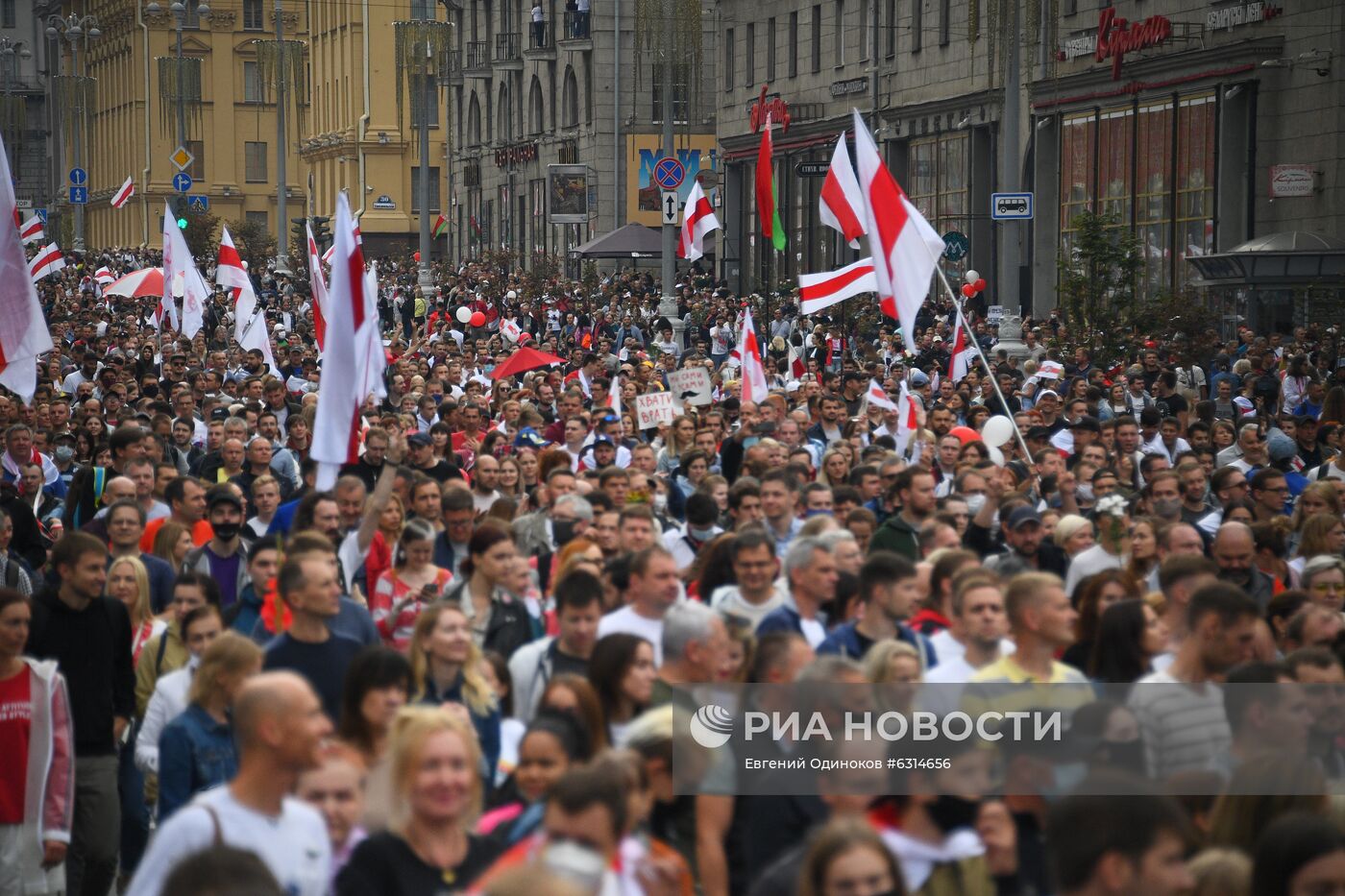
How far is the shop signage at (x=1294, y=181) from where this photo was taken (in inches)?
1254

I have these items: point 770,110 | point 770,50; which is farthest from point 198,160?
point 770,110

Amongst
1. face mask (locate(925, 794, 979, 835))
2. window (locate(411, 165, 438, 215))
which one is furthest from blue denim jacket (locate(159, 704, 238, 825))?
window (locate(411, 165, 438, 215))

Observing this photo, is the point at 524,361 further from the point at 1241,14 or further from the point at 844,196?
the point at 1241,14

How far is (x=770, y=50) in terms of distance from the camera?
183 ft

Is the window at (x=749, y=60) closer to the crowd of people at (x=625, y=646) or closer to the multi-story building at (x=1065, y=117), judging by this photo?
the multi-story building at (x=1065, y=117)

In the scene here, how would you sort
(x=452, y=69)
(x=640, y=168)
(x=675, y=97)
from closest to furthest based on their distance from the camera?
1. (x=640, y=168)
2. (x=675, y=97)
3. (x=452, y=69)

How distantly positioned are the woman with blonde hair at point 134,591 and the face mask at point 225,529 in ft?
3.21

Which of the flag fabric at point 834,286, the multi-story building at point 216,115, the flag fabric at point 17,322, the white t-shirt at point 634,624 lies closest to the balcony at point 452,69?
the multi-story building at point 216,115

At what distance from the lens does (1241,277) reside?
28.8 m

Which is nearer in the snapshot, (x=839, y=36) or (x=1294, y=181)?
(x=1294, y=181)

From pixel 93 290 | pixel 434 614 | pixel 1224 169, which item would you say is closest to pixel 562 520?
pixel 434 614

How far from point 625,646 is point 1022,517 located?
4.36m

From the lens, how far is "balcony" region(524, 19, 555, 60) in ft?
236

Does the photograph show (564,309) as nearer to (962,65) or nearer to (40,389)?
(962,65)
